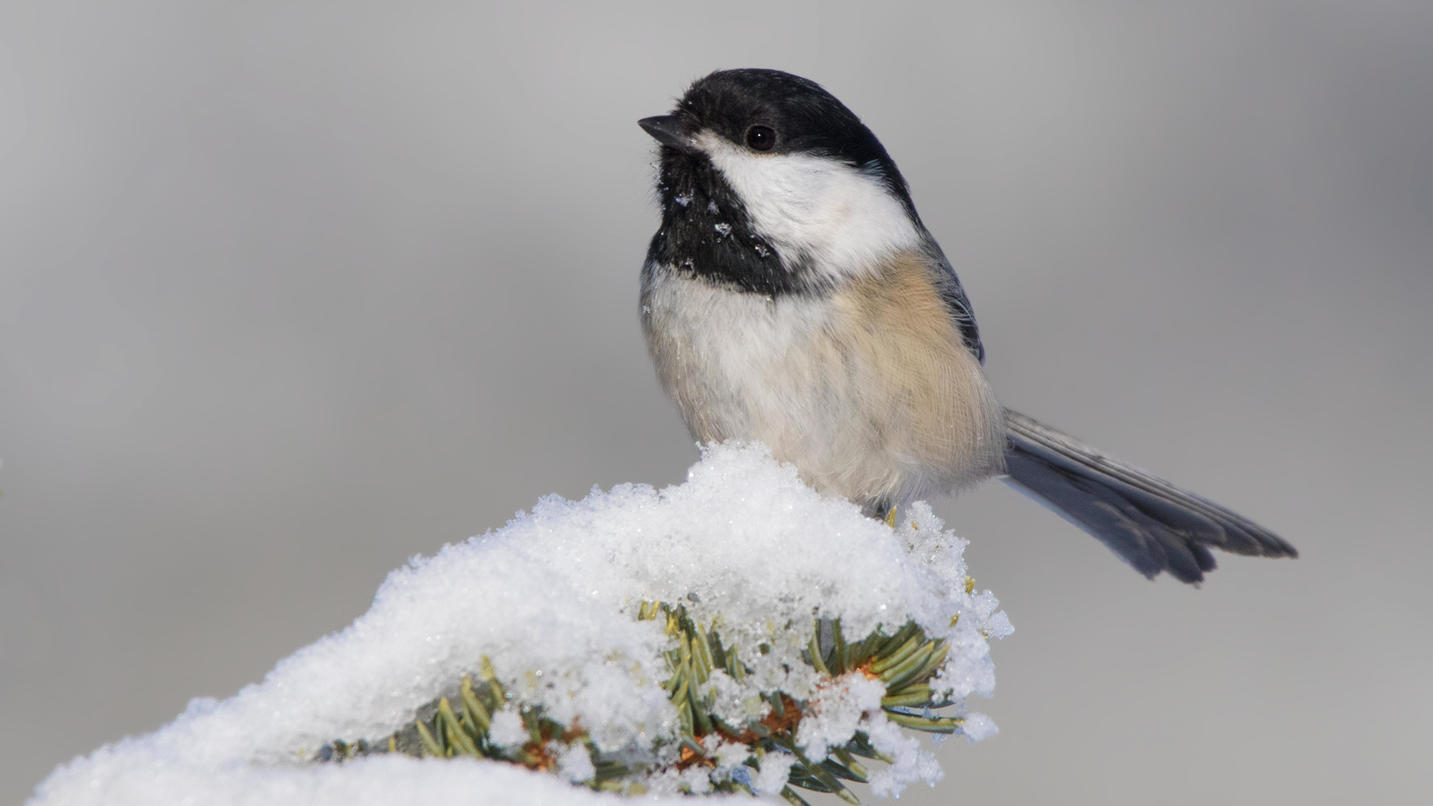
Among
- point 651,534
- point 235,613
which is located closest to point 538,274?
point 235,613

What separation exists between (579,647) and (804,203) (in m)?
0.79

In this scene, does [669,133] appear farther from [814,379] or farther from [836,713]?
[836,713]

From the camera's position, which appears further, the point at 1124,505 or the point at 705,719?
the point at 1124,505

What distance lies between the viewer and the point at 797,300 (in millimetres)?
1260

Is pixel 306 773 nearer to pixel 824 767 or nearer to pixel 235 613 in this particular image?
pixel 824 767

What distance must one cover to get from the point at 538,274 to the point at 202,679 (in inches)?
54.1

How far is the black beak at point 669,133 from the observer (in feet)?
4.26

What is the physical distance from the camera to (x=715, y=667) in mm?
719

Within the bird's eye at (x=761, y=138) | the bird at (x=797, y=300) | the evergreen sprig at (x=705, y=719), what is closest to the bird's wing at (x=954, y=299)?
the bird at (x=797, y=300)

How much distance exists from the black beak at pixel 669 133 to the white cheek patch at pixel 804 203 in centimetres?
2

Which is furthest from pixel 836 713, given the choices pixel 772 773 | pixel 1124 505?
pixel 1124 505

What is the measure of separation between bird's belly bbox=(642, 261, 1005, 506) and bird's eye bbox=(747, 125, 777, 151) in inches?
7.1

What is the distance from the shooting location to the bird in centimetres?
125

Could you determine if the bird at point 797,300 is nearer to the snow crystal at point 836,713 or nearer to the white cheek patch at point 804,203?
the white cheek patch at point 804,203
